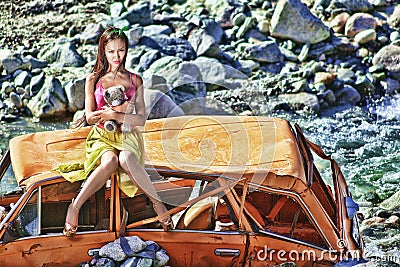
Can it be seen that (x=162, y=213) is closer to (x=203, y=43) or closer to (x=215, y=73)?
(x=215, y=73)

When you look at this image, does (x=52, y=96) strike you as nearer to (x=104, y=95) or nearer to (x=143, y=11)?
(x=143, y=11)

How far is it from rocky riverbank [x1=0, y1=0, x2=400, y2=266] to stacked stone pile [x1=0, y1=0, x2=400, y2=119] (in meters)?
0.02

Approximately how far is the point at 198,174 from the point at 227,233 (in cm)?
59

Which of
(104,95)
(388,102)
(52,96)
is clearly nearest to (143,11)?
(52,96)

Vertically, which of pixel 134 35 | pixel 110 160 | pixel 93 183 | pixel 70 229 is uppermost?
pixel 110 160

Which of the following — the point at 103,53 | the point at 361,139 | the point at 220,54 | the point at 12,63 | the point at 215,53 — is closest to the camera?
the point at 103,53

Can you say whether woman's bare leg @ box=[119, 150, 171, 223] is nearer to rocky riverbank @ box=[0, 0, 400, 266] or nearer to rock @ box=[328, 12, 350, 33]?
rocky riverbank @ box=[0, 0, 400, 266]

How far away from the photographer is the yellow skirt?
6324 millimetres

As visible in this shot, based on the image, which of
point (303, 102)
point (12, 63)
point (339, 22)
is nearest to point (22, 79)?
point (12, 63)

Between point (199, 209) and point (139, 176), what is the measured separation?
80 cm

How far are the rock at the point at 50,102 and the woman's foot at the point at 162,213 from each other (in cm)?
841

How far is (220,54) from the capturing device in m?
16.0

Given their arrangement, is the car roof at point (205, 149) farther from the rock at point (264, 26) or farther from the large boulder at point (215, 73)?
the rock at point (264, 26)

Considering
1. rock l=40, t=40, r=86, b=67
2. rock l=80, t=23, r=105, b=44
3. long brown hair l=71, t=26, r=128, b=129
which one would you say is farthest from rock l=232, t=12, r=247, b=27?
long brown hair l=71, t=26, r=128, b=129
